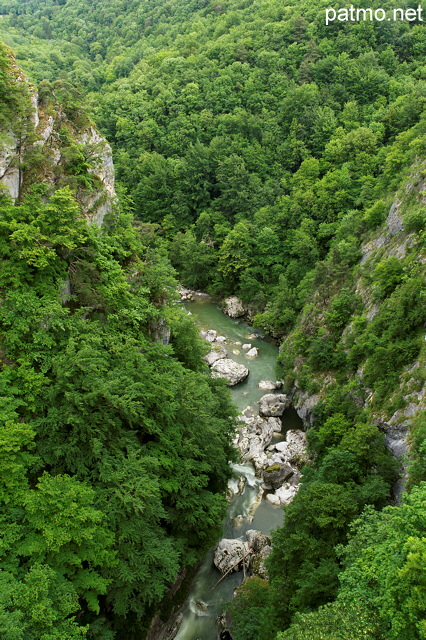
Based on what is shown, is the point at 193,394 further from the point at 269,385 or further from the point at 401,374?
the point at 269,385

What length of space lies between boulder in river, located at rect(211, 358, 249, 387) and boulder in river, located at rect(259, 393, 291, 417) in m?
2.89

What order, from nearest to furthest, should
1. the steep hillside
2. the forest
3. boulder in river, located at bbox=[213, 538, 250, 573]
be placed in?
the forest < the steep hillside < boulder in river, located at bbox=[213, 538, 250, 573]

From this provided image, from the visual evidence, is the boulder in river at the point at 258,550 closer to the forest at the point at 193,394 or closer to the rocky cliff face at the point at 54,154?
the forest at the point at 193,394

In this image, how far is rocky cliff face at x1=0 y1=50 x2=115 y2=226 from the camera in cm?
1750

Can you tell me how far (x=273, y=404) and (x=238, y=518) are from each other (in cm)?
984

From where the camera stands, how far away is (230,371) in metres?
33.4

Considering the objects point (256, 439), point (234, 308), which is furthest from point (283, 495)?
point (234, 308)

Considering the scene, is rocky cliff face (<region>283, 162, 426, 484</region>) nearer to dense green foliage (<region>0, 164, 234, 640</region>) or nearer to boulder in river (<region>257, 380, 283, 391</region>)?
boulder in river (<region>257, 380, 283, 391</region>)

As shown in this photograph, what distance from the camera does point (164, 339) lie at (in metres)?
22.0

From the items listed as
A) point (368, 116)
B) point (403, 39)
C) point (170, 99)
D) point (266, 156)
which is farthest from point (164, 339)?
point (403, 39)

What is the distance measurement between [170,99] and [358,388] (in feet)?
172

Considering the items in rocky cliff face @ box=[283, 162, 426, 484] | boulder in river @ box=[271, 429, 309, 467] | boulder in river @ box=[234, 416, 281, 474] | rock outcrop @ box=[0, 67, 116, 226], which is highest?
rock outcrop @ box=[0, 67, 116, 226]

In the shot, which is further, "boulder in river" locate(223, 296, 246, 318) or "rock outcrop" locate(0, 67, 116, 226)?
"boulder in river" locate(223, 296, 246, 318)

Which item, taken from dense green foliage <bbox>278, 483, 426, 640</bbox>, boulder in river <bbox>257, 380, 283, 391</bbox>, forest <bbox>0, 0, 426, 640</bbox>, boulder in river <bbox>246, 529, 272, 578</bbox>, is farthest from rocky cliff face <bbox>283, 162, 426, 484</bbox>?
boulder in river <bbox>246, 529, 272, 578</bbox>
